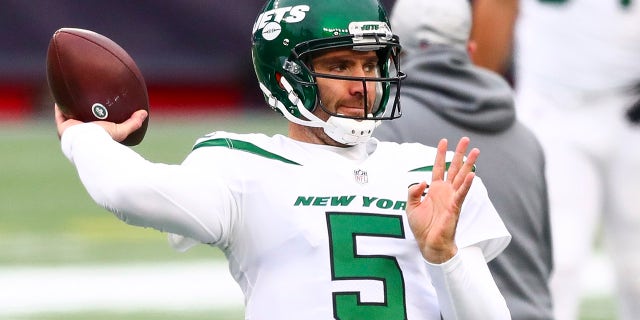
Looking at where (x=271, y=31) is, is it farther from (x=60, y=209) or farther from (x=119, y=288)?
(x=60, y=209)

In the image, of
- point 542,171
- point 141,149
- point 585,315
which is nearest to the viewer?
point 542,171

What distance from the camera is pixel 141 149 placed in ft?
35.5

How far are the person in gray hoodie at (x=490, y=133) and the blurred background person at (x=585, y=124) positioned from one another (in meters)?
0.85

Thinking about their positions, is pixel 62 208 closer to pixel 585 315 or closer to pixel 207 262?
pixel 207 262

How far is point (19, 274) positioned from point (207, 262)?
943mm

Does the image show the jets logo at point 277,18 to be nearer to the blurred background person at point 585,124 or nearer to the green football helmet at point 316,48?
the green football helmet at point 316,48

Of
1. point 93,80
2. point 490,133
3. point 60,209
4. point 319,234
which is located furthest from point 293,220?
point 60,209

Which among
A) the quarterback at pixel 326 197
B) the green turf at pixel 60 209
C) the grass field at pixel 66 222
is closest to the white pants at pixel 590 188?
the grass field at pixel 66 222

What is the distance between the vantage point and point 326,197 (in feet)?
9.07

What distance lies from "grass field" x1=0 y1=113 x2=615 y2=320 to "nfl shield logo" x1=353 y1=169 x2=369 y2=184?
3.43m

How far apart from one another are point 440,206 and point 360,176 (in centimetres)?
22

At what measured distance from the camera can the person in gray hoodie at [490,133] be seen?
3.95m

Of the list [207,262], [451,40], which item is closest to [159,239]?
[207,262]

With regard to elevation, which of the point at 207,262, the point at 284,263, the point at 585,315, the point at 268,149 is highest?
the point at 268,149
